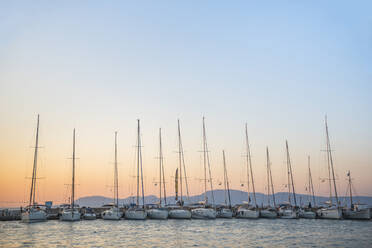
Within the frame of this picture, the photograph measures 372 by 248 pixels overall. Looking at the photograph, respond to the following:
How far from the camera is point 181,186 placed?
269 ft

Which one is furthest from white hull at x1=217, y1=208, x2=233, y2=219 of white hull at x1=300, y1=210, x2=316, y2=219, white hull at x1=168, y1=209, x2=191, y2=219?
white hull at x1=300, y1=210, x2=316, y2=219

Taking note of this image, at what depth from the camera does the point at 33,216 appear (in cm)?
6488

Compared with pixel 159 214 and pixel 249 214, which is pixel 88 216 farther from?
pixel 249 214

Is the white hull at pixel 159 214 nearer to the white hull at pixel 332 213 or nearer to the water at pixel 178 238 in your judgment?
the water at pixel 178 238

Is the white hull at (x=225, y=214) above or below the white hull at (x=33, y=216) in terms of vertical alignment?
below

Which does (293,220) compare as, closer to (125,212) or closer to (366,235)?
(366,235)

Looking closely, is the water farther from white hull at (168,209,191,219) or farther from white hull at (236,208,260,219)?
white hull at (236,208,260,219)

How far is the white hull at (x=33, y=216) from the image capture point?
64.1 m

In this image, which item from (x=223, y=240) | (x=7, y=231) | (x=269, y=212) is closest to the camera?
(x=223, y=240)

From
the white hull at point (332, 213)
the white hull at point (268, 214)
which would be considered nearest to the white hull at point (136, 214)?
the white hull at point (268, 214)

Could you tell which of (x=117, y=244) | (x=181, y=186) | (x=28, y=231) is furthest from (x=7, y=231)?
(x=181, y=186)

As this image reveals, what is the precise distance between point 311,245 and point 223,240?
1070cm

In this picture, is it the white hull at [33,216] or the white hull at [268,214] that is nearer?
the white hull at [33,216]

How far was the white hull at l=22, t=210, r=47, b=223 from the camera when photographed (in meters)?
64.1
